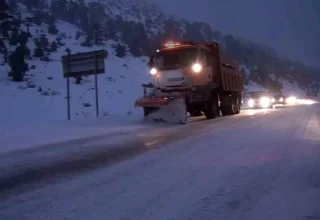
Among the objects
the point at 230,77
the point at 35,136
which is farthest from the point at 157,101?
the point at 230,77

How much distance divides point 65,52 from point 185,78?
35.2 m

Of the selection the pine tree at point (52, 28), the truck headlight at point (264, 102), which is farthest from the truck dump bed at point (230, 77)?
the pine tree at point (52, 28)

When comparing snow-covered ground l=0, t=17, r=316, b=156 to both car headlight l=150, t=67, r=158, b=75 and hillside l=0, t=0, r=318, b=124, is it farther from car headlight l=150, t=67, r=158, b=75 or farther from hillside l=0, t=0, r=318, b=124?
car headlight l=150, t=67, r=158, b=75

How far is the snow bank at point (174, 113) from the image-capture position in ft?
49.8

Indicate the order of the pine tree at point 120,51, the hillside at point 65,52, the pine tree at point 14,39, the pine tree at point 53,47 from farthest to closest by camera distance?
the pine tree at point 120,51 < the pine tree at point 53,47 < the pine tree at point 14,39 < the hillside at point 65,52

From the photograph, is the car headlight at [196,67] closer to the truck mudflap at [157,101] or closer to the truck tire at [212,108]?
the truck mudflap at [157,101]

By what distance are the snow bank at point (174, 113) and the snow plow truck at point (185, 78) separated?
0.05 metres

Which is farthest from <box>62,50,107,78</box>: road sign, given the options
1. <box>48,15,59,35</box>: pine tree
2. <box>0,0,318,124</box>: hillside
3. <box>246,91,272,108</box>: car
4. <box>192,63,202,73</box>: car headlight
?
<box>48,15,59,35</box>: pine tree

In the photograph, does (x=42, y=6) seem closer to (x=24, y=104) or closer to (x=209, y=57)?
(x=24, y=104)

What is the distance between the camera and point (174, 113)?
15.3m

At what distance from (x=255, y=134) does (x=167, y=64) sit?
6876 mm

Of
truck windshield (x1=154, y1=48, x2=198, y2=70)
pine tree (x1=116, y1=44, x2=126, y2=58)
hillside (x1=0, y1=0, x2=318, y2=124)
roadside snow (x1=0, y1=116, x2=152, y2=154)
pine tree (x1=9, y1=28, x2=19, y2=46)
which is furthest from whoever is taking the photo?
pine tree (x1=116, y1=44, x2=126, y2=58)

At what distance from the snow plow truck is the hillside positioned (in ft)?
19.4

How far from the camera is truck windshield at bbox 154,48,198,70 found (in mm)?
16552
